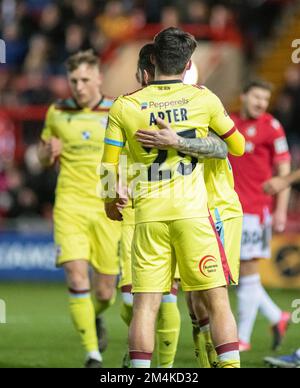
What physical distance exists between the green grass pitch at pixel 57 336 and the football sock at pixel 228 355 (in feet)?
7.36

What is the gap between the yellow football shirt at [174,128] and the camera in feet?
20.8

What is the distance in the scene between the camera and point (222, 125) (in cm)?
647

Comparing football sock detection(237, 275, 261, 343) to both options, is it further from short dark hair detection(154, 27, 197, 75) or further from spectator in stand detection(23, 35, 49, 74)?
spectator in stand detection(23, 35, 49, 74)

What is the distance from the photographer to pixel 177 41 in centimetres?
627

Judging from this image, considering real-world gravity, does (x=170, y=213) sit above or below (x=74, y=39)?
below

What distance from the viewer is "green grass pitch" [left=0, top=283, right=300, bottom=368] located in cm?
905

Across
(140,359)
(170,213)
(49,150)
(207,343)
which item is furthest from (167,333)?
(49,150)

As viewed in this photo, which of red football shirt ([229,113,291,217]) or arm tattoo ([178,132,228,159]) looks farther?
red football shirt ([229,113,291,217])


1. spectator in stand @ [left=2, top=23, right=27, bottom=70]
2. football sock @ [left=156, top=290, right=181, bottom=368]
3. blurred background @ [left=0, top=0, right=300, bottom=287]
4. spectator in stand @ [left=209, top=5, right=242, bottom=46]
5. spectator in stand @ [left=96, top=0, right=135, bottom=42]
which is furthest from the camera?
spectator in stand @ [left=96, top=0, right=135, bottom=42]

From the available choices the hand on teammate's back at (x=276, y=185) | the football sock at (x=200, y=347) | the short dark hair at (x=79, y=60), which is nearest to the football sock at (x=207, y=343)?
the football sock at (x=200, y=347)

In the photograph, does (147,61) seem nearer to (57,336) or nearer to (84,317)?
(84,317)

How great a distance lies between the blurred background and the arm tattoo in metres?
10.6

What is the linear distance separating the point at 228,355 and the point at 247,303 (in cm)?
379

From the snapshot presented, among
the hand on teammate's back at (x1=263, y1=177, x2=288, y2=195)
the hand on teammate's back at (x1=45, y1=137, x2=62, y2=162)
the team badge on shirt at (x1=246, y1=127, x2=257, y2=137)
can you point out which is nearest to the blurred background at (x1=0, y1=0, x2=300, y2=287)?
the team badge on shirt at (x1=246, y1=127, x2=257, y2=137)
